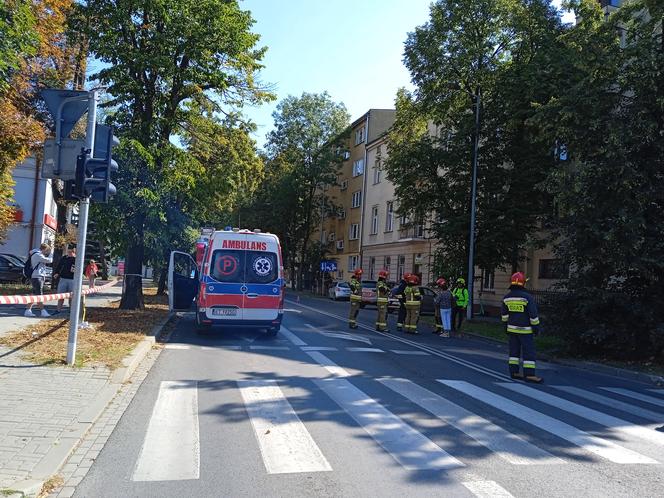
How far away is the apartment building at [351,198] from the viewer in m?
51.3

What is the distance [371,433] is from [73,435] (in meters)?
2.87

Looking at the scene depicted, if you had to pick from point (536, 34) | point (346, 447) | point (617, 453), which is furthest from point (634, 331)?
point (536, 34)

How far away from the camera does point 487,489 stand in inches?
180

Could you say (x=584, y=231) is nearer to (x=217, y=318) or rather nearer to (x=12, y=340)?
(x=217, y=318)

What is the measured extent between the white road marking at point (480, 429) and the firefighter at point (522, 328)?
2.49 meters

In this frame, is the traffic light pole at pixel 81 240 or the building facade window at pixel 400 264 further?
the building facade window at pixel 400 264

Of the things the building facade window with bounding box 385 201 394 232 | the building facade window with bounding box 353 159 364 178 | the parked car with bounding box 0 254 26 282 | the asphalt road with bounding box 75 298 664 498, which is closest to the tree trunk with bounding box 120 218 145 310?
the asphalt road with bounding box 75 298 664 498

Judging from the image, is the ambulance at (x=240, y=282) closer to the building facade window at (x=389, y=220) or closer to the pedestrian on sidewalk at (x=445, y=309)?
the pedestrian on sidewalk at (x=445, y=309)

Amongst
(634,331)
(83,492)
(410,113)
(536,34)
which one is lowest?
(83,492)

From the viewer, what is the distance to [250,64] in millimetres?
17188

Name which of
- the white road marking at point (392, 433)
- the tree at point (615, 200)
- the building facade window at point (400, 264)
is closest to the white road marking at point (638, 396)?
the tree at point (615, 200)

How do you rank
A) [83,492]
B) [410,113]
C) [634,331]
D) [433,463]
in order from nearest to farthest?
[83,492], [433,463], [634,331], [410,113]

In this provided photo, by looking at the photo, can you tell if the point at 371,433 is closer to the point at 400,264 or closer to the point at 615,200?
the point at 615,200

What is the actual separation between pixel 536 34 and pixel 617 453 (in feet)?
71.2
